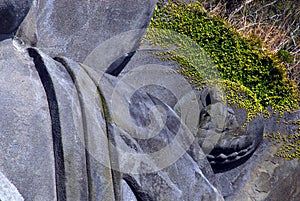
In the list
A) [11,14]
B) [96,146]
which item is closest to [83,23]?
[11,14]

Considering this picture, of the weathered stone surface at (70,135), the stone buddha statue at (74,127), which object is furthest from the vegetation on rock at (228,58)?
the weathered stone surface at (70,135)

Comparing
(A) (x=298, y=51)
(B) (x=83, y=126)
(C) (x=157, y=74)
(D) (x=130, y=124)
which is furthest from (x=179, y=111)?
(A) (x=298, y=51)

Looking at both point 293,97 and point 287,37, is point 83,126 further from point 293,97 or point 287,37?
point 287,37

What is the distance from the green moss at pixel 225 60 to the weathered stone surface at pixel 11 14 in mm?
1243

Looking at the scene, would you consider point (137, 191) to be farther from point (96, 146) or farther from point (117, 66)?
point (117, 66)

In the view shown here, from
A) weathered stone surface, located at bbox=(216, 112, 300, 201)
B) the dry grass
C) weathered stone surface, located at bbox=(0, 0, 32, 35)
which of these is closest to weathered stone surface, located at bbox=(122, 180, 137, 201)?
weathered stone surface, located at bbox=(0, 0, 32, 35)

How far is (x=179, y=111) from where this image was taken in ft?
10.4

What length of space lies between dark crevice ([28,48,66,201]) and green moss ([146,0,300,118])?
3.88ft

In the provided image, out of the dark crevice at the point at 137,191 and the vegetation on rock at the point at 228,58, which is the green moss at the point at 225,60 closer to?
the vegetation on rock at the point at 228,58

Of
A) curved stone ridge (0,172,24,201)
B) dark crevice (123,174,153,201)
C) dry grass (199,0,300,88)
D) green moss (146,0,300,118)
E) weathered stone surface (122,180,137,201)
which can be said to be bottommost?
curved stone ridge (0,172,24,201)

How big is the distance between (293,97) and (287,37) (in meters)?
0.90

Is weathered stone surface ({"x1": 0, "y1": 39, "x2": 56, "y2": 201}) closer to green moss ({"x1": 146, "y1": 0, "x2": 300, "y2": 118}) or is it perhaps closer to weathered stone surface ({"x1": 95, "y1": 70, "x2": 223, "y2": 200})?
weathered stone surface ({"x1": 95, "y1": 70, "x2": 223, "y2": 200})

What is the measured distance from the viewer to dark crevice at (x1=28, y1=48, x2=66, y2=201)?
2.34 metres

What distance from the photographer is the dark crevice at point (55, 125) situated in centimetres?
234
